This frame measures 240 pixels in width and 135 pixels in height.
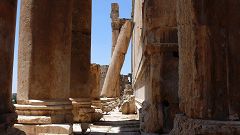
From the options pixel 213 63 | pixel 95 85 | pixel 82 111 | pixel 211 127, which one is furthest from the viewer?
pixel 95 85

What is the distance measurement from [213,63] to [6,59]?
313 cm

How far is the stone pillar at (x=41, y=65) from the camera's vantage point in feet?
20.6

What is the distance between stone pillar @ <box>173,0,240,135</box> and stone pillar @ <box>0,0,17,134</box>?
→ 2.75m

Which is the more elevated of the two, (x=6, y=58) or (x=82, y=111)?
(x=6, y=58)

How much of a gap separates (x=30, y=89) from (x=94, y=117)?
14.8 feet

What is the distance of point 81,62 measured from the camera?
34.7 ft

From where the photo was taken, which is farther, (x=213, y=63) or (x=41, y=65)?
(x=41, y=65)

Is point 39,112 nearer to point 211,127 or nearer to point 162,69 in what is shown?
point 162,69

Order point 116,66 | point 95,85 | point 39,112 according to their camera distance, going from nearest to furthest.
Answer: point 39,112
point 95,85
point 116,66

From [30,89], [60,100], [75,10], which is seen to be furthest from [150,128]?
[75,10]

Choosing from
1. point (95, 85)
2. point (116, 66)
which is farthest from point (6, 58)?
point (116, 66)

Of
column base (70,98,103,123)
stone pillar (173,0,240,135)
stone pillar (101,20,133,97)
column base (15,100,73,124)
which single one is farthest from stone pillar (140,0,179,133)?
stone pillar (101,20,133,97)

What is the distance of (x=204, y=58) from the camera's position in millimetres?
2801

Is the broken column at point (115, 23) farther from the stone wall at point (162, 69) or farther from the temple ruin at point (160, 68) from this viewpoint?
the stone wall at point (162, 69)
